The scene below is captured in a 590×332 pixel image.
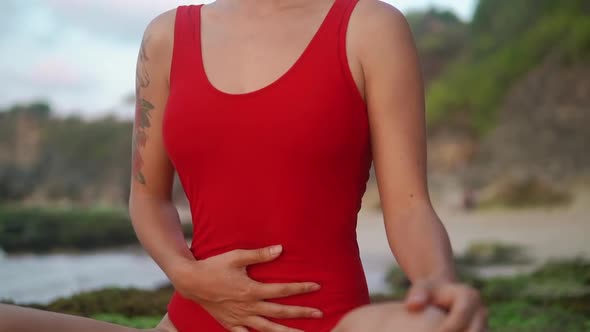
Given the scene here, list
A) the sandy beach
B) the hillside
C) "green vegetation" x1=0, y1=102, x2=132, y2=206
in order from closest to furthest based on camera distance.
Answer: the sandy beach
"green vegetation" x1=0, y1=102, x2=132, y2=206
the hillside

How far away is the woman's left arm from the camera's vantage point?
114 centimetres

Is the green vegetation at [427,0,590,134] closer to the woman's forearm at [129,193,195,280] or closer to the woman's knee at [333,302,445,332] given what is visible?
the woman's forearm at [129,193,195,280]

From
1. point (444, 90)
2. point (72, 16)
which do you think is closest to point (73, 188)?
point (72, 16)

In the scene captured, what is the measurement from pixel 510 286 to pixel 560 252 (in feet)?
3.86

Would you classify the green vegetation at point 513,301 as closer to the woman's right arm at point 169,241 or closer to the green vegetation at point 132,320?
the green vegetation at point 132,320

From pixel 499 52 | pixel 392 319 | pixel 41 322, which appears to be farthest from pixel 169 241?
pixel 499 52

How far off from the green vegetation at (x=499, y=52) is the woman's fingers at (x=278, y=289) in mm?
4785

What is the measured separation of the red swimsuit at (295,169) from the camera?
1.21 metres

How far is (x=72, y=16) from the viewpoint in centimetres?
493

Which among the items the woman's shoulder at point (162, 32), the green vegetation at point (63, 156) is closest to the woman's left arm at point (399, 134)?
Answer: the woman's shoulder at point (162, 32)

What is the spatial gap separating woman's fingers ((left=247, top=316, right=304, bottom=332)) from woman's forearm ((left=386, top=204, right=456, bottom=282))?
0.20 meters

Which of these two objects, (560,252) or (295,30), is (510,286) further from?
(295,30)

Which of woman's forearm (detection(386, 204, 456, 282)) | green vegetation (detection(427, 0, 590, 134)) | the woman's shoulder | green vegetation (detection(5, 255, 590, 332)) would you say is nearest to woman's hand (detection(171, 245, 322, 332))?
woman's forearm (detection(386, 204, 456, 282))

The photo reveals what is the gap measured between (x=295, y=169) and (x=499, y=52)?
4.87m
